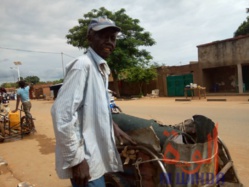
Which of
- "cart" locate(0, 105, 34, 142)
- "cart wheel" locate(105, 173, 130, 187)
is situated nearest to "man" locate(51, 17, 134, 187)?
"cart wheel" locate(105, 173, 130, 187)

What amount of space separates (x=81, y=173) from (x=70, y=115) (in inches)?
15.5

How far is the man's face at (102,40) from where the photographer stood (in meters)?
1.89

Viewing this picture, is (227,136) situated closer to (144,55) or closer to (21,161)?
(21,161)

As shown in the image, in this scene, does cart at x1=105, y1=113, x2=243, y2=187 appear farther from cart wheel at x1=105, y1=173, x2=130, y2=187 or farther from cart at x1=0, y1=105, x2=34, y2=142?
cart at x1=0, y1=105, x2=34, y2=142

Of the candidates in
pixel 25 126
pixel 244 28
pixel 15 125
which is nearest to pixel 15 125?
pixel 15 125

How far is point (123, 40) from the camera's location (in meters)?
25.8

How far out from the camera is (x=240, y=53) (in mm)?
19016

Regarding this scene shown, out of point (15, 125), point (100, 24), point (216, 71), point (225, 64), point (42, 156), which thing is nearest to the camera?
point (100, 24)

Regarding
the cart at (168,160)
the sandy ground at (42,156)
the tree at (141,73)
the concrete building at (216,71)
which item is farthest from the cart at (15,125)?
the tree at (141,73)

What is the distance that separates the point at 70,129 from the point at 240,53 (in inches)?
787

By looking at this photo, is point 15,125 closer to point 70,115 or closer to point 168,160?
point 168,160

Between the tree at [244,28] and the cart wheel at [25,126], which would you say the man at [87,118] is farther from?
the tree at [244,28]

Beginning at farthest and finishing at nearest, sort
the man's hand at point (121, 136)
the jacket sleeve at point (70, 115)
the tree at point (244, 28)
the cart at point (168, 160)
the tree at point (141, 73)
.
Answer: the tree at point (244, 28)
the tree at point (141, 73)
the man's hand at point (121, 136)
the cart at point (168, 160)
the jacket sleeve at point (70, 115)

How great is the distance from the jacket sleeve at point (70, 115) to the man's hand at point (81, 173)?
0.13 ft
